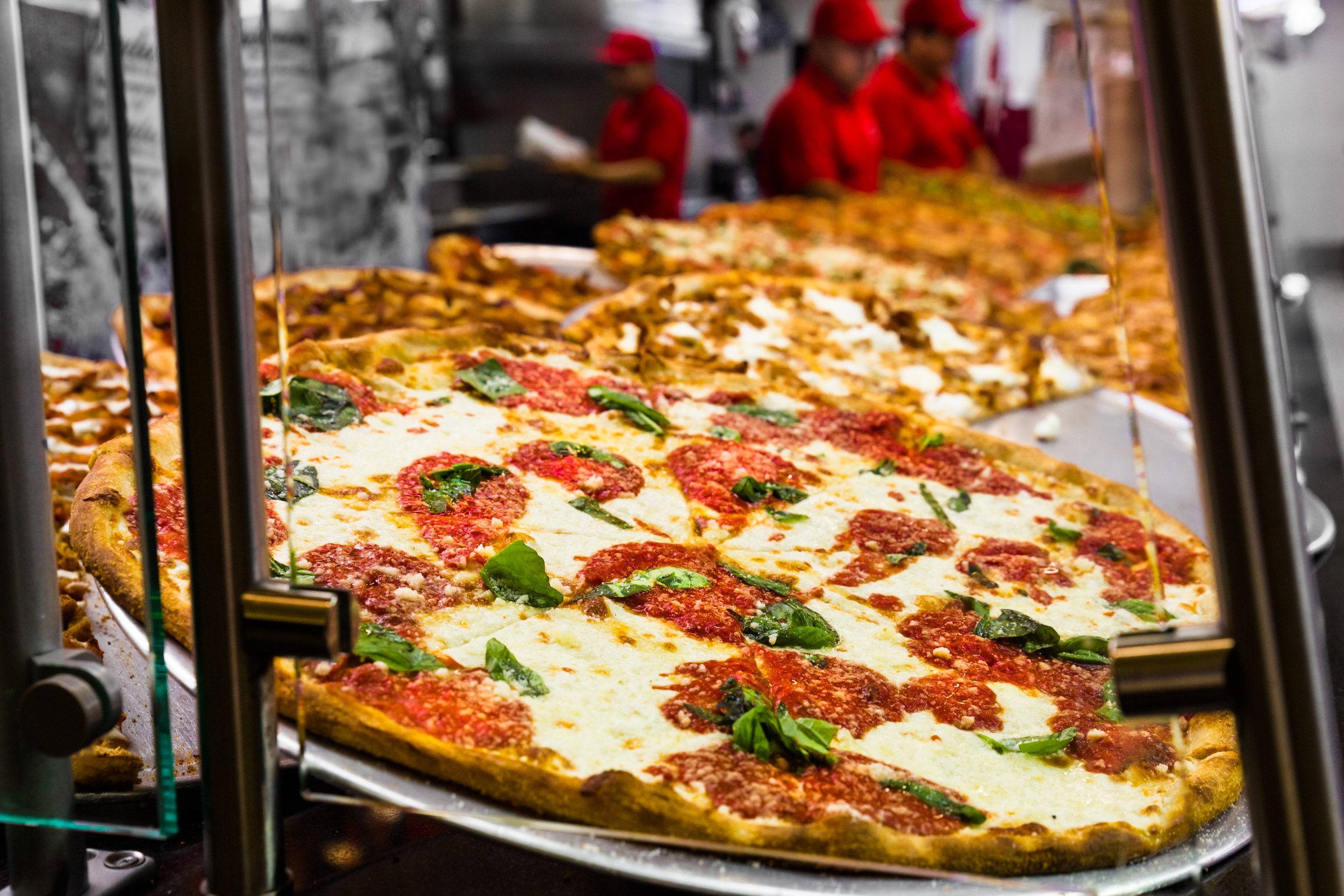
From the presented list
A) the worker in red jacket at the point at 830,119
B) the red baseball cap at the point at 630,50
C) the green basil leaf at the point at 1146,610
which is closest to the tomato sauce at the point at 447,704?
the green basil leaf at the point at 1146,610

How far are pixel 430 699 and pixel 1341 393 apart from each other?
199 inches

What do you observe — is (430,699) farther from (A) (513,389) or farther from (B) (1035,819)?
(A) (513,389)

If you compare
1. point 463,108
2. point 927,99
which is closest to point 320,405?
point 927,99

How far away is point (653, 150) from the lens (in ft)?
15.8

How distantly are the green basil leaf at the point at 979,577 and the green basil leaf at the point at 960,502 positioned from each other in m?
0.19

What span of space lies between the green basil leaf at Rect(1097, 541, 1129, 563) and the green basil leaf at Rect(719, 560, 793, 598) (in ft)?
1.24

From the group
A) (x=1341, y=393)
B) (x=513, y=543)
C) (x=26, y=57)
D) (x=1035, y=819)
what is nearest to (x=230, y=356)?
(x=26, y=57)

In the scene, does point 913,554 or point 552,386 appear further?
point 552,386

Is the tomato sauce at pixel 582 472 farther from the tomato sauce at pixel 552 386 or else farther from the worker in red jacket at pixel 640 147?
the worker in red jacket at pixel 640 147

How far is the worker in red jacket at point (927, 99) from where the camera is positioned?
13.6 ft

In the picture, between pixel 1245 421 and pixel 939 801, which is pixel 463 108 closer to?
pixel 939 801

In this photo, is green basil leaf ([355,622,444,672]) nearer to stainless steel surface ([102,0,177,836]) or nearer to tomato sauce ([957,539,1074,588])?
stainless steel surface ([102,0,177,836])

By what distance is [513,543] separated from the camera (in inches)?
47.5

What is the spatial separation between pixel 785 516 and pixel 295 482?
2.03ft
